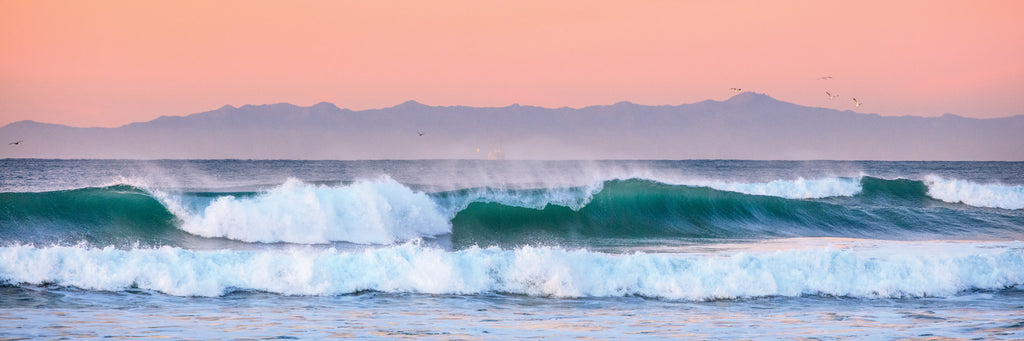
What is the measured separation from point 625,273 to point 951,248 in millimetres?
7524

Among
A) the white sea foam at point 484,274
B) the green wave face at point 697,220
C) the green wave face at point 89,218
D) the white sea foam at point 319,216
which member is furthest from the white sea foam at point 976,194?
the green wave face at point 89,218

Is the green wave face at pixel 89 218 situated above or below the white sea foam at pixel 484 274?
above

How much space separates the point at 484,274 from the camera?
1044cm

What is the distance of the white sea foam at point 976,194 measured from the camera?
92.4ft

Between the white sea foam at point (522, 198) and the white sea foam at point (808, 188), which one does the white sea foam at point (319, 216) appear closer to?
the white sea foam at point (522, 198)

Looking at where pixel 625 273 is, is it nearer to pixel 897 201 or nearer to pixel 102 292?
pixel 102 292

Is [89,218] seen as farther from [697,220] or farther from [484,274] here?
[697,220]

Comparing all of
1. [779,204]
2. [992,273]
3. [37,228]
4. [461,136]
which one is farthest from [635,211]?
[461,136]

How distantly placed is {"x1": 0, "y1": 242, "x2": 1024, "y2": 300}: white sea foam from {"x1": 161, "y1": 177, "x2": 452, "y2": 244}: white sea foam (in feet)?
14.4

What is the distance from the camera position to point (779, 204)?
22.0m

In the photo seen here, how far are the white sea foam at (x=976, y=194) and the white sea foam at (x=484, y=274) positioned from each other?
19.3 meters

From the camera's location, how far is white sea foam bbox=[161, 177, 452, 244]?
1510 cm

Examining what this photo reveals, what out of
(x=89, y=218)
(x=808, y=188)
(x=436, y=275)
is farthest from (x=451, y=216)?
(x=808, y=188)

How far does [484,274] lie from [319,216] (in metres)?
6.09
